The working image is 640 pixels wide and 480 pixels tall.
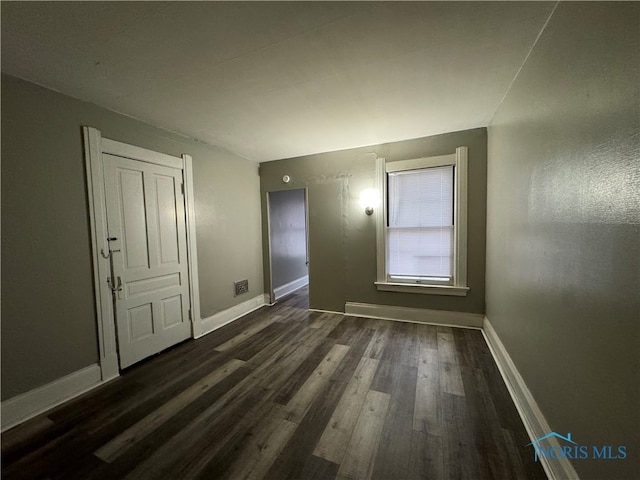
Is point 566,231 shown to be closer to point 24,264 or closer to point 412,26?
point 412,26

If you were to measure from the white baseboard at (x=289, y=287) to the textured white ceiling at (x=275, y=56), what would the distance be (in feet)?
10.1

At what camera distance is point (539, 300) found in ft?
4.75

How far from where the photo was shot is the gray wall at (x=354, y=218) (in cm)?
290

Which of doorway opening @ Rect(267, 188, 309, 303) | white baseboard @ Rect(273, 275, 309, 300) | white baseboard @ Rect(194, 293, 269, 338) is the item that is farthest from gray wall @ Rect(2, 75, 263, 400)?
white baseboard @ Rect(273, 275, 309, 300)

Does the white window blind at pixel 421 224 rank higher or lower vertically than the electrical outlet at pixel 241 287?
higher

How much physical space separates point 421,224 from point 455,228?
41 centimetres

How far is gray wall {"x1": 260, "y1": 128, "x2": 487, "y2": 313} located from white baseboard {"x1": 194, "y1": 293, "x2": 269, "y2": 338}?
0.97 meters

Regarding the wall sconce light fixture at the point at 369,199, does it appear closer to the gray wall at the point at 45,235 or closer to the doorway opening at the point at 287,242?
the doorway opening at the point at 287,242

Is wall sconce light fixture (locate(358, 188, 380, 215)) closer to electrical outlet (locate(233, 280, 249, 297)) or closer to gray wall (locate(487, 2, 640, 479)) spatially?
gray wall (locate(487, 2, 640, 479))

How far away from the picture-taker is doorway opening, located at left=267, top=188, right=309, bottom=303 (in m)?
4.30

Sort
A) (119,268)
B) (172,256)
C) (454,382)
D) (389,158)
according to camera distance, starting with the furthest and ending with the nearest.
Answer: (389,158) < (172,256) < (119,268) < (454,382)

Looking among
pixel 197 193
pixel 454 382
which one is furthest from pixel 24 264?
pixel 454 382

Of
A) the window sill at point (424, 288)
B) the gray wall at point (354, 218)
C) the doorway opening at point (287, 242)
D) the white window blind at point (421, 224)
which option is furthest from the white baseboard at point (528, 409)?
the doorway opening at point (287, 242)

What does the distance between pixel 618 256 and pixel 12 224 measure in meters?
3.33
